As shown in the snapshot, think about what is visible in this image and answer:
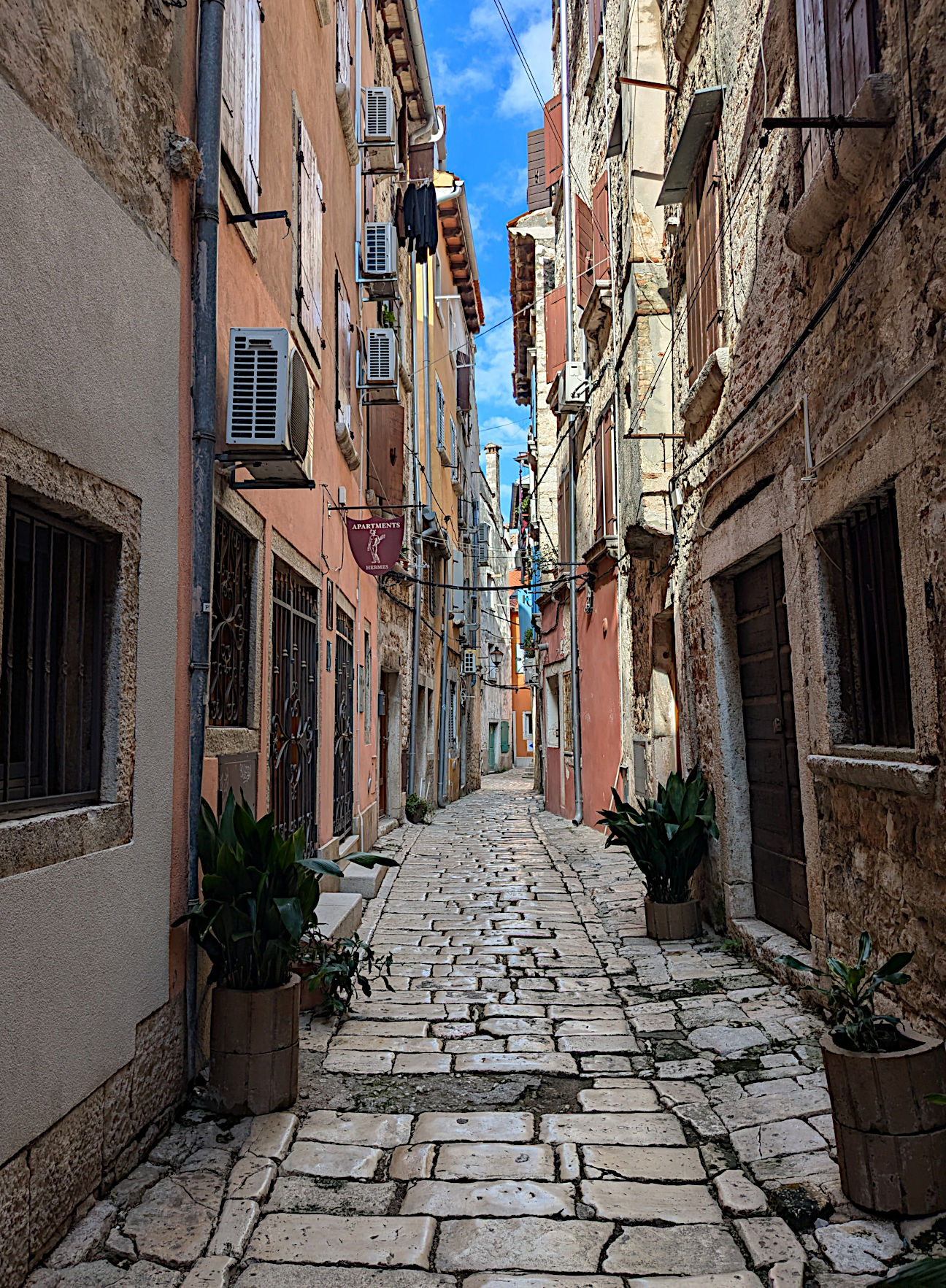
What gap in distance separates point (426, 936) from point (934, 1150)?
14.3 ft

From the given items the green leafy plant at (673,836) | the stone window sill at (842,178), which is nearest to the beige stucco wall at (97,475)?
the stone window sill at (842,178)

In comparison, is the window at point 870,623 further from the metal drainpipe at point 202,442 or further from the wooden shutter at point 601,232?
the wooden shutter at point 601,232

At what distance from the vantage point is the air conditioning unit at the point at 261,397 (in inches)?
163

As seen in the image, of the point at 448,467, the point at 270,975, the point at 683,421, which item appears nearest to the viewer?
the point at 270,975

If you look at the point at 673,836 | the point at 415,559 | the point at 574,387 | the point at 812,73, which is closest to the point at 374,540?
the point at 673,836

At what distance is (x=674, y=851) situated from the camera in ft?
20.5

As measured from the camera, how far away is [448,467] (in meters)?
22.2

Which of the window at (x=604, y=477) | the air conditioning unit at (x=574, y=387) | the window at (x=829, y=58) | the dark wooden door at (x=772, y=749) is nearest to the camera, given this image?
the window at (x=829, y=58)

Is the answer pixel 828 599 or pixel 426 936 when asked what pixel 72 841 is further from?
pixel 426 936

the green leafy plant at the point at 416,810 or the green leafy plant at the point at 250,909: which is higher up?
the green leafy plant at the point at 250,909

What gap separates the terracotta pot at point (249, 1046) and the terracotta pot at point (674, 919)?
3296 millimetres

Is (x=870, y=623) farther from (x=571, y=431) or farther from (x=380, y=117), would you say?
(x=571, y=431)

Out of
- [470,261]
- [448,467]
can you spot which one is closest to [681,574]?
[448,467]

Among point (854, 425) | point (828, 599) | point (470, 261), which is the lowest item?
point (828, 599)
